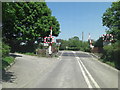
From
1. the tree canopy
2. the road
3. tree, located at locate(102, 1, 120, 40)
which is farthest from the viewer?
tree, located at locate(102, 1, 120, 40)

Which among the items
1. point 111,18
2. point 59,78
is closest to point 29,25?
point 111,18

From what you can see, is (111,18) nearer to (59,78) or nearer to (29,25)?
(29,25)

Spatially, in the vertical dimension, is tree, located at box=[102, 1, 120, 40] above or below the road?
above

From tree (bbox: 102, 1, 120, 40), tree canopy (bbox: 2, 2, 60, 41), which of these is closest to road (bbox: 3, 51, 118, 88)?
tree canopy (bbox: 2, 2, 60, 41)

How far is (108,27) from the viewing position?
152 feet

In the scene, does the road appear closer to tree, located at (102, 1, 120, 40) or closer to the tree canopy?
the tree canopy

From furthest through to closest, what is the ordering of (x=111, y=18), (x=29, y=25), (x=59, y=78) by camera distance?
(x=111, y=18), (x=29, y=25), (x=59, y=78)

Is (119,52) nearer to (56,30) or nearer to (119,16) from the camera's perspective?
(119,16)

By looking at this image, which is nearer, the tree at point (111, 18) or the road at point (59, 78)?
the road at point (59, 78)

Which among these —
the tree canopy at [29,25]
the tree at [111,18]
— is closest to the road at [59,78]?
the tree canopy at [29,25]

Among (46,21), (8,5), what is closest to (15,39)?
Answer: (46,21)

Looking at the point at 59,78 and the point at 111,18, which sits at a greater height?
the point at 111,18

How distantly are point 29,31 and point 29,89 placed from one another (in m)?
29.4

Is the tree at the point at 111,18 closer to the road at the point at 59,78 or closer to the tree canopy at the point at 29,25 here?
the tree canopy at the point at 29,25
